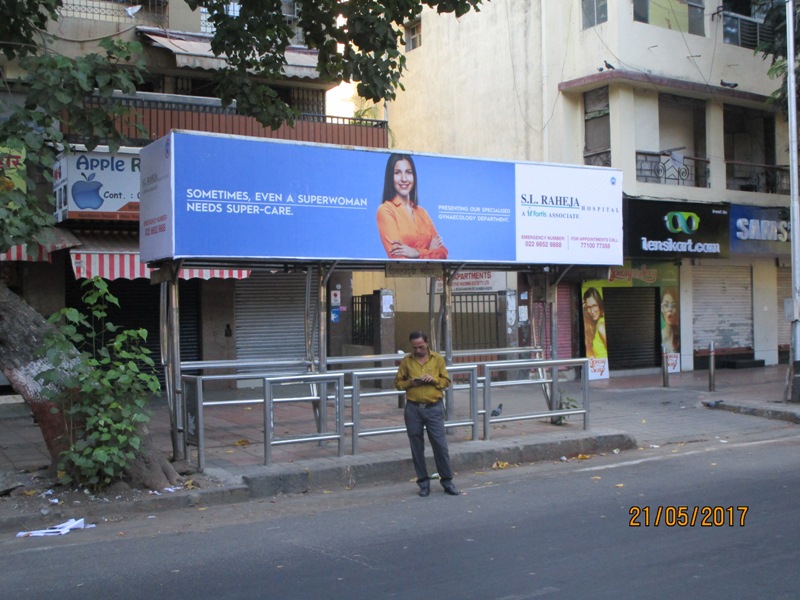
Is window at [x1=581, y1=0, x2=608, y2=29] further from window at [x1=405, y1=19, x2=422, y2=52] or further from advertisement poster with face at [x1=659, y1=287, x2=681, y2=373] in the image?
advertisement poster with face at [x1=659, y1=287, x2=681, y2=373]

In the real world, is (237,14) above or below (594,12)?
below

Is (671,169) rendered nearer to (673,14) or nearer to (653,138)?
(653,138)

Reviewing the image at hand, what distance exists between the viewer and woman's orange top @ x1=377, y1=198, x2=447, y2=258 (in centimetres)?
1027

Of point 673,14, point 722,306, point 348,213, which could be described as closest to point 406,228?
point 348,213

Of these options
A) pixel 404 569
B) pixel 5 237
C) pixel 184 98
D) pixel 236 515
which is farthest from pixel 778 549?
pixel 184 98

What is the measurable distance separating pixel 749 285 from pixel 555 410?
13.3 m

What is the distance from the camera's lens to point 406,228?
Answer: 10430mm

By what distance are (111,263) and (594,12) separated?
12.2 metres

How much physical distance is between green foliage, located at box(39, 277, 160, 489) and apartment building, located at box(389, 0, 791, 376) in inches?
428

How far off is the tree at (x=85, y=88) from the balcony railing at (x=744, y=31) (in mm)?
12308

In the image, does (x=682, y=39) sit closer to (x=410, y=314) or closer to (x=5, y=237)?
(x=410, y=314)

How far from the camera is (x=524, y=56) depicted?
20.1 metres

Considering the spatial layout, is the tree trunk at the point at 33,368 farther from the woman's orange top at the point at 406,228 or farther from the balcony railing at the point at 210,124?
the balcony railing at the point at 210,124

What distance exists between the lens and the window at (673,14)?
62.6 feet
